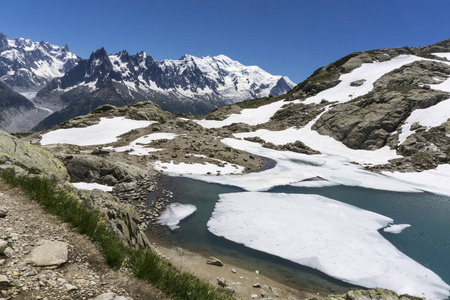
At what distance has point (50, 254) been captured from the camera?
15.9 feet

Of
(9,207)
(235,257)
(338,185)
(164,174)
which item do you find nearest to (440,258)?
(235,257)

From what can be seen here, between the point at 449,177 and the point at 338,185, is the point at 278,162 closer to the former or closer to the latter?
the point at 338,185

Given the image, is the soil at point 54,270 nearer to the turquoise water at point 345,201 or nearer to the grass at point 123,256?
the grass at point 123,256

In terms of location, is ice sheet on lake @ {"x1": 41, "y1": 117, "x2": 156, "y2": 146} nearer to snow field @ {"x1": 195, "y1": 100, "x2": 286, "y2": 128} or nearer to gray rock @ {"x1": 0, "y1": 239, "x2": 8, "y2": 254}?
snow field @ {"x1": 195, "y1": 100, "x2": 286, "y2": 128}

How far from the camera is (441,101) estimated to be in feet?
175

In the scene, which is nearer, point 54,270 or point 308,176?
point 54,270

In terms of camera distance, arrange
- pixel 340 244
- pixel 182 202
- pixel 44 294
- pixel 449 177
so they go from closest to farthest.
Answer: pixel 44 294, pixel 340 244, pixel 182 202, pixel 449 177

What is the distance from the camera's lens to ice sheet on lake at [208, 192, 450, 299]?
11.6 metres

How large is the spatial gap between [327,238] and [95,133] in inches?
1946

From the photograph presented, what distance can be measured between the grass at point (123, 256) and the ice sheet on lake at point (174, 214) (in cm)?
963

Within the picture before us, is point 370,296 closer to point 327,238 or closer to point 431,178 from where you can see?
point 327,238

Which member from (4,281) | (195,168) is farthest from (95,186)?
(4,281)

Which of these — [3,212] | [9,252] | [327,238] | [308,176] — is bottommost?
[327,238]

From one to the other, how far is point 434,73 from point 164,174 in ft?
319
